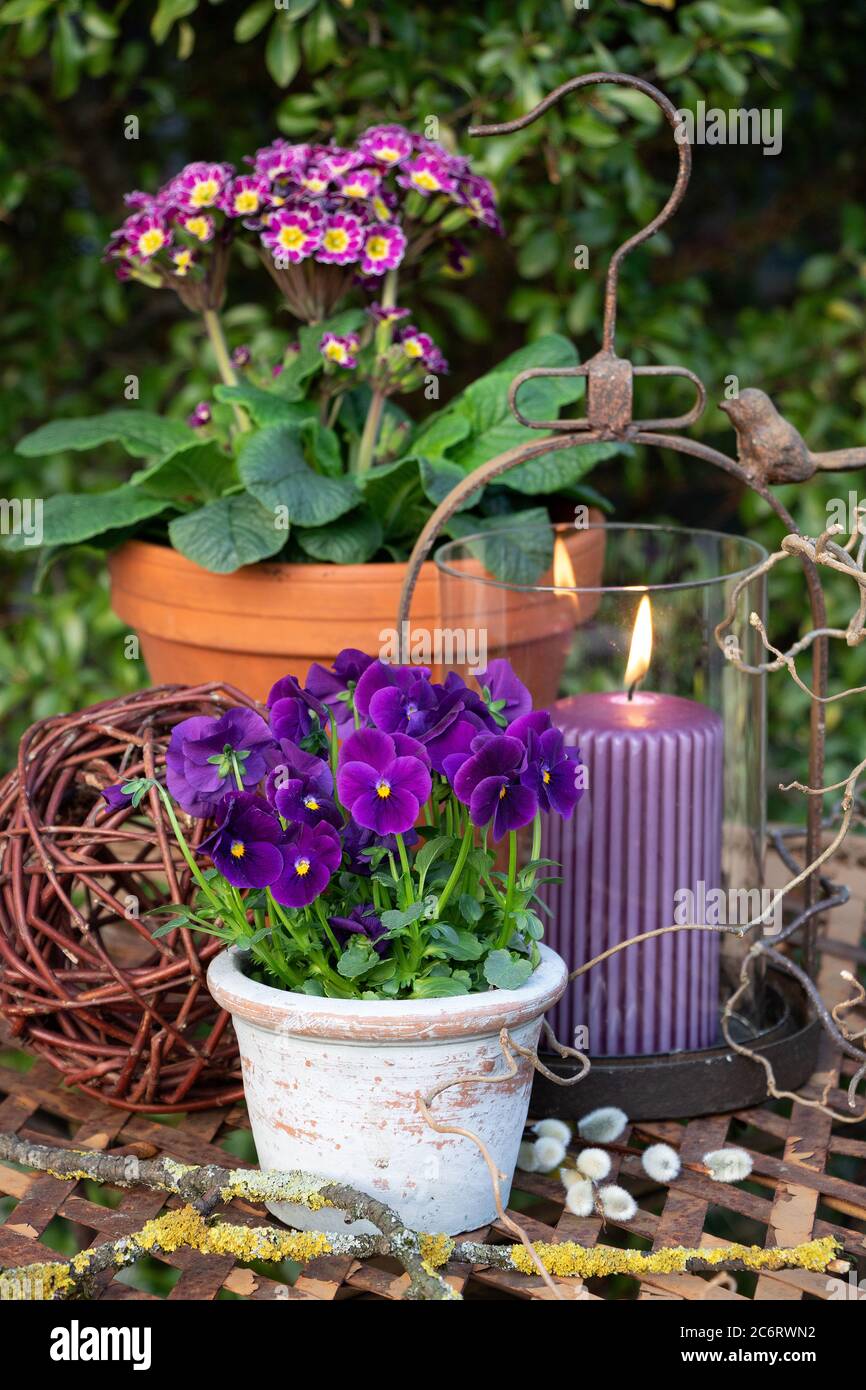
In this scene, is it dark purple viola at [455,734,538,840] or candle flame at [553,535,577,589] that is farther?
candle flame at [553,535,577,589]

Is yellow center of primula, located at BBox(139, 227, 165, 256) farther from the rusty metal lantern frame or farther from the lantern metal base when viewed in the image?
the lantern metal base

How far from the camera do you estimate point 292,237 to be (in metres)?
1.19

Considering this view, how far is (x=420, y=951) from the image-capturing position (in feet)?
2.60

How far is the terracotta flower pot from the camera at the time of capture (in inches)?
45.9

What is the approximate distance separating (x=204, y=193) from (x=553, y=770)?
0.66 m

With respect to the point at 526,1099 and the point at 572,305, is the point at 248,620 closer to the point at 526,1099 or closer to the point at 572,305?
the point at 526,1099

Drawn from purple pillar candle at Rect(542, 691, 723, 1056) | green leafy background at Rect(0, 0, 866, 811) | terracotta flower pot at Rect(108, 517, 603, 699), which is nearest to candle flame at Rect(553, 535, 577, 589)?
terracotta flower pot at Rect(108, 517, 603, 699)

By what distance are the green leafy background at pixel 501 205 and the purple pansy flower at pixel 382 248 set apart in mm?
173

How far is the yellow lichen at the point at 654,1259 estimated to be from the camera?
77cm

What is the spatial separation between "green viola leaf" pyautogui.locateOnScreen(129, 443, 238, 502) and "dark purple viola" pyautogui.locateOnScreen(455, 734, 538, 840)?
1.91 feet

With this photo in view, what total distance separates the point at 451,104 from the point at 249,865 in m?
1.19

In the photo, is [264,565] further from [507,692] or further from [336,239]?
[507,692]

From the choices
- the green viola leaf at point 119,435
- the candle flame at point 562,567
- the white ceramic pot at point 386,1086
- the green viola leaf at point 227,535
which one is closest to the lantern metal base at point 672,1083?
the white ceramic pot at point 386,1086
